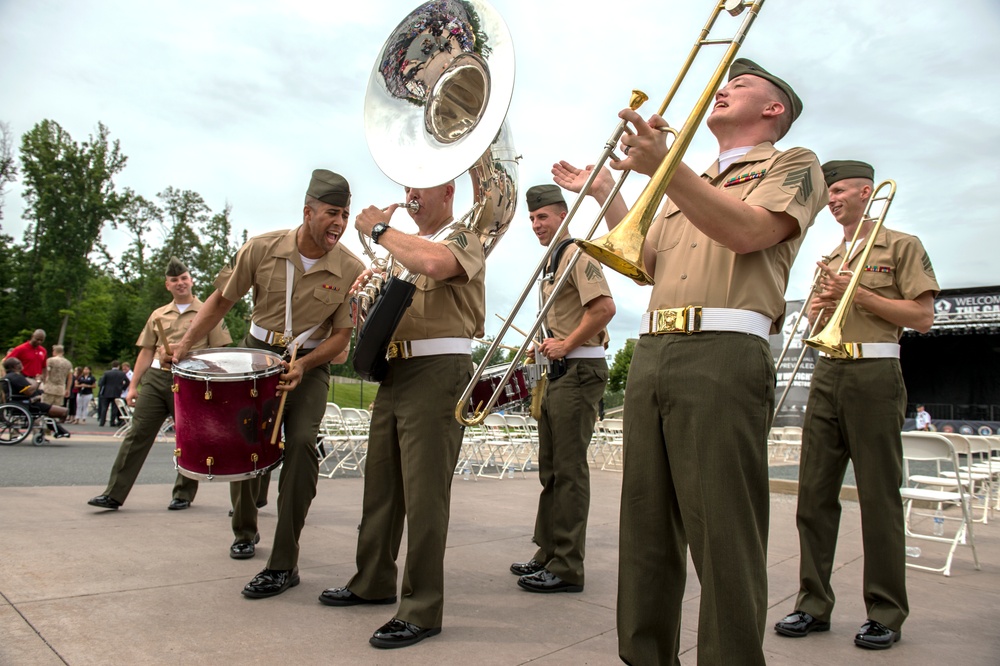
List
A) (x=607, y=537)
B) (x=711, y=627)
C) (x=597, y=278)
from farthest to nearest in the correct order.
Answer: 1. (x=607, y=537)
2. (x=597, y=278)
3. (x=711, y=627)

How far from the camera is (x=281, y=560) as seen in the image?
12.0 feet

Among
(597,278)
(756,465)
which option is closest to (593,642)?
(756,465)

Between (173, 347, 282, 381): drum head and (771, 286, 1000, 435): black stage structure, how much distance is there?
20437 millimetres

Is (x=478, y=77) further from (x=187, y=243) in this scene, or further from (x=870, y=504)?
(x=187, y=243)

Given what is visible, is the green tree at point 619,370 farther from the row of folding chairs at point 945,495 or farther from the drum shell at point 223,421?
the drum shell at point 223,421

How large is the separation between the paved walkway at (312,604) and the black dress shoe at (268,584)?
2.2 inches

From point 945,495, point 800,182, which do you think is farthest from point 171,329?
point 945,495

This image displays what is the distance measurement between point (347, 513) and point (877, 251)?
463 cm

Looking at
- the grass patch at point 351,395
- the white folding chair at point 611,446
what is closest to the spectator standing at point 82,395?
the grass patch at point 351,395

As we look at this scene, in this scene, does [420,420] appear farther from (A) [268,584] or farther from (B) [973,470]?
(B) [973,470]

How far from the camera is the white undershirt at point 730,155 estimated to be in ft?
8.19

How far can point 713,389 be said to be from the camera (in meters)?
2.15

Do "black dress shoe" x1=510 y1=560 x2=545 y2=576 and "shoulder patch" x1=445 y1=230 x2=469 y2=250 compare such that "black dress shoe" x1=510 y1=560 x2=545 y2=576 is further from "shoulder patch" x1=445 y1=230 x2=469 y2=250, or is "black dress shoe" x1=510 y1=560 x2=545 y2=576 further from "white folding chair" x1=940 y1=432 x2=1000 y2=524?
"white folding chair" x1=940 y1=432 x2=1000 y2=524

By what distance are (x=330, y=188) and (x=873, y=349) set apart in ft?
9.70
